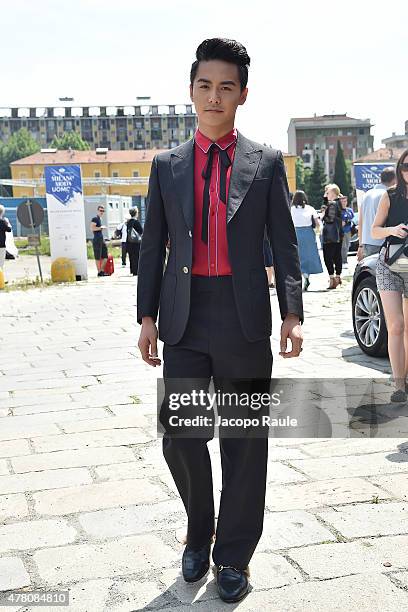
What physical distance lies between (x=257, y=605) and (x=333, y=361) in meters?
5.21

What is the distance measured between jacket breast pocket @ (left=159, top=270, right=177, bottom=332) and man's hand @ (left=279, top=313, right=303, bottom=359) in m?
0.44

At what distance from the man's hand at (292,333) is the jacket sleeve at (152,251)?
51cm

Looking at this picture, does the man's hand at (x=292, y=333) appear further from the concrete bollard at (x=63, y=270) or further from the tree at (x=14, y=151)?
the tree at (x=14, y=151)

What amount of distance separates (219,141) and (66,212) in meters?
16.4

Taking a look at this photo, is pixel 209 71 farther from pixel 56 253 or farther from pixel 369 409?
pixel 56 253

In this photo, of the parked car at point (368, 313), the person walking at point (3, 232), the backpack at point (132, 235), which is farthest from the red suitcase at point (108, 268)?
the parked car at point (368, 313)

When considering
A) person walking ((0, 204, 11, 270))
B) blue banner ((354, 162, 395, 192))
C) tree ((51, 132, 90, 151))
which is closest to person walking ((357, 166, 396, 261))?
blue banner ((354, 162, 395, 192))

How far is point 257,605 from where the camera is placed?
A: 122 inches

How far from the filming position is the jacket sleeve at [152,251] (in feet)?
11.0

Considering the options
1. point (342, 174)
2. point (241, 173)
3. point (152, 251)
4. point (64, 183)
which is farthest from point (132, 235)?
point (342, 174)

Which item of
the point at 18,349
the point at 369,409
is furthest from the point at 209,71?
the point at 18,349

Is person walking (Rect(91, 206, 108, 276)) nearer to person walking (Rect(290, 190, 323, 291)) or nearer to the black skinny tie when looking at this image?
person walking (Rect(290, 190, 323, 291))

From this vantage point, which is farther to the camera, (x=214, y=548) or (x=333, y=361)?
(x=333, y=361)

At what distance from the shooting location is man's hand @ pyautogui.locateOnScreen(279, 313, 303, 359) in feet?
10.8
